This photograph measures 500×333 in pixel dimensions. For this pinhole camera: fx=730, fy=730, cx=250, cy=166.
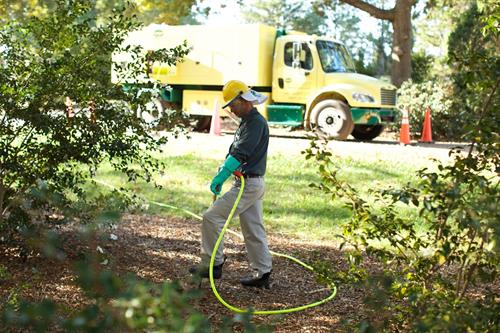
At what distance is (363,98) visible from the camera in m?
17.5

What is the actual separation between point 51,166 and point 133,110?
0.77 metres

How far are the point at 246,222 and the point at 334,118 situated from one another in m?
11.6

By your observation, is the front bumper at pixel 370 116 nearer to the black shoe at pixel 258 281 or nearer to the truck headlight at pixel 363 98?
the truck headlight at pixel 363 98

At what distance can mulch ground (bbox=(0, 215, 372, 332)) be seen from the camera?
17.2 feet

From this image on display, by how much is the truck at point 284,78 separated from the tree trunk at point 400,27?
9.51ft

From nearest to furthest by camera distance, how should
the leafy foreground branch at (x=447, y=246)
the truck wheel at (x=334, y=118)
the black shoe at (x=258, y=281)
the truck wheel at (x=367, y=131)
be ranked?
the leafy foreground branch at (x=447, y=246), the black shoe at (x=258, y=281), the truck wheel at (x=334, y=118), the truck wheel at (x=367, y=131)

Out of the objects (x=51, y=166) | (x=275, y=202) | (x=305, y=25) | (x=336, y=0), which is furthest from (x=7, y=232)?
(x=305, y=25)

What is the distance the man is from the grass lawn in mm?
2032

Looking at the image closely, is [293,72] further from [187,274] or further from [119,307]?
[119,307]

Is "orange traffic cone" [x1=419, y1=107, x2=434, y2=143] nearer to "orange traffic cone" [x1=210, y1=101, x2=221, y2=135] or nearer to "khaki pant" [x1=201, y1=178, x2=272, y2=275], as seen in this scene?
"orange traffic cone" [x1=210, y1=101, x2=221, y2=135]

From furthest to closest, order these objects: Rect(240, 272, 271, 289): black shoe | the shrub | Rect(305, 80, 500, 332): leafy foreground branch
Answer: Rect(240, 272, 271, 289): black shoe
the shrub
Rect(305, 80, 500, 332): leafy foreground branch

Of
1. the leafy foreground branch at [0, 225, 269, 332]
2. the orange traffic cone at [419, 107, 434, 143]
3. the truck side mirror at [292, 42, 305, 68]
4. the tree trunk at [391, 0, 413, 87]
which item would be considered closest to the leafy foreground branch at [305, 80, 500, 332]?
the leafy foreground branch at [0, 225, 269, 332]

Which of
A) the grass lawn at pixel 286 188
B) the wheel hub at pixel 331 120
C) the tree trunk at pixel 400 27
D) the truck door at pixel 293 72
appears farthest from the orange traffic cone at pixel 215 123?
the tree trunk at pixel 400 27

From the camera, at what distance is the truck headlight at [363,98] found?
17469 mm
